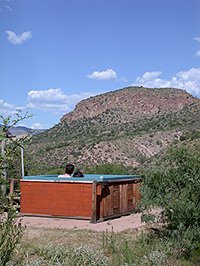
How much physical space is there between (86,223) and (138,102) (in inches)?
2186

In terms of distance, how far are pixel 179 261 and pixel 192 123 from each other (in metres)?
37.1

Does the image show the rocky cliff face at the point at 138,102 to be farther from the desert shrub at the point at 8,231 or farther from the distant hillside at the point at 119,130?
the desert shrub at the point at 8,231

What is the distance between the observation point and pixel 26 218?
12.2m

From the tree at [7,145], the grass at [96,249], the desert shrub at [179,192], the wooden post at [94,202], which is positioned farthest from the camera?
the wooden post at [94,202]

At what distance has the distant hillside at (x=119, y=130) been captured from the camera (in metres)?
41.2

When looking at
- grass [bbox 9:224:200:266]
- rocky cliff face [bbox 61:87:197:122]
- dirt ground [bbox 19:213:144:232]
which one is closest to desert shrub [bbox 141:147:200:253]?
grass [bbox 9:224:200:266]

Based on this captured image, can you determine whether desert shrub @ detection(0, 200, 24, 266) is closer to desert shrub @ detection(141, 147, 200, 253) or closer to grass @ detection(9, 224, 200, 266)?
grass @ detection(9, 224, 200, 266)

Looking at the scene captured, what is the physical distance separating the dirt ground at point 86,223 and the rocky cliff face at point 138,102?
1946 inches

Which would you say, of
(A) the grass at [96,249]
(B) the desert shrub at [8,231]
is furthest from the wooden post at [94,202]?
(B) the desert shrub at [8,231]

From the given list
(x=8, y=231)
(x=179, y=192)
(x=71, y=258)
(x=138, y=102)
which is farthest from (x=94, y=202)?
(x=138, y=102)

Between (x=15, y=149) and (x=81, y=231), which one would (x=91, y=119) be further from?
Result: (x=15, y=149)

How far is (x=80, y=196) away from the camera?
1187cm

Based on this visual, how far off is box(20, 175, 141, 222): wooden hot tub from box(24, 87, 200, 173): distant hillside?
11040mm

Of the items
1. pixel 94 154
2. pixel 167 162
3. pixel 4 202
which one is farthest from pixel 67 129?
pixel 4 202
